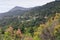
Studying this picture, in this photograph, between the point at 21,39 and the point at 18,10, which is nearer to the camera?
the point at 21,39

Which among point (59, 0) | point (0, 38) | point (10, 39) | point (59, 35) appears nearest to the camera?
point (59, 35)

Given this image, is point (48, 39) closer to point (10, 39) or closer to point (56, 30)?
point (56, 30)

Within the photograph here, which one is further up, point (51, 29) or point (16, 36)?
point (51, 29)

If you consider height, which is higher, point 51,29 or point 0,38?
point 51,29

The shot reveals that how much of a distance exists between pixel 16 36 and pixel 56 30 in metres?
14.2

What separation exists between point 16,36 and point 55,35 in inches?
542

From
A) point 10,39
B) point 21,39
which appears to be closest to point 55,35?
point 10,39

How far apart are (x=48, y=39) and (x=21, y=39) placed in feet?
40.6

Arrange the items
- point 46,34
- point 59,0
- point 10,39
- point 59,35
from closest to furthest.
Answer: point 59,35 < point 46,34 < point 10,39 < point 59,0

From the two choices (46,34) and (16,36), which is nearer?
(46,34)

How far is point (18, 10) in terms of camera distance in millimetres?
119562

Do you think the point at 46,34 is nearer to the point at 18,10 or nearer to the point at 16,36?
the point at 16,36

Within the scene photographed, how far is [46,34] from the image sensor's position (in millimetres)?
29703

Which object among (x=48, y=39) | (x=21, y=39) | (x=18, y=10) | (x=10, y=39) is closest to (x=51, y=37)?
(x=48, y=39)
